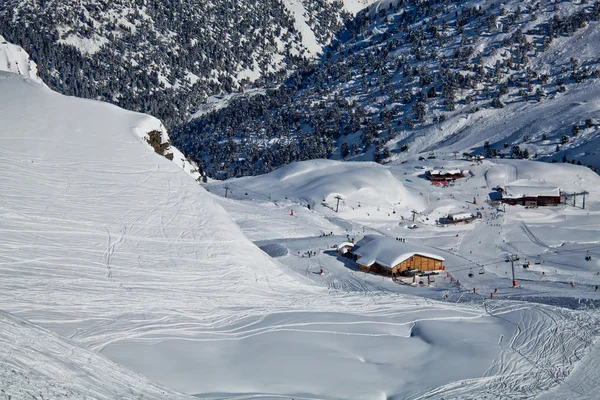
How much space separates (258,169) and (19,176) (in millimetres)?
98303

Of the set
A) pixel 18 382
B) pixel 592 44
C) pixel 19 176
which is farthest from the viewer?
pixel 592 44

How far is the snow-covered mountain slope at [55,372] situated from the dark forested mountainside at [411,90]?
308ft

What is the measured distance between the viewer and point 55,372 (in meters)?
10.3

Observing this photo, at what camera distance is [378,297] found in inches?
1039

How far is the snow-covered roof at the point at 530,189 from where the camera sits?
70562 millimetres

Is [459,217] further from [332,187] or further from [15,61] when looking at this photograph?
[15,61]

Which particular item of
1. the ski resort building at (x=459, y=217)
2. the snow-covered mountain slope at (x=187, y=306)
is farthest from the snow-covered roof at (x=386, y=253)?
the ski resort building at (x=459, y=217)

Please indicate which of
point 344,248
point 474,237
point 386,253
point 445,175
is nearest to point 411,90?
point 445,175

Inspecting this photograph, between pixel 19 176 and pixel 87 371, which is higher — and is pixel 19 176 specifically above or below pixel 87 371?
above

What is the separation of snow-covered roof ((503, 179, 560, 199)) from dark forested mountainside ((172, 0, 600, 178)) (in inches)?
962

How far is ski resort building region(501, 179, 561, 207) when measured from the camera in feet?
230

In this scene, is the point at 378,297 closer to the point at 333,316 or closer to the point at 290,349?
the point at 333,316

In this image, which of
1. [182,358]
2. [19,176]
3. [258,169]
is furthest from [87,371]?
[258,169]

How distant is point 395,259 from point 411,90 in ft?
322
